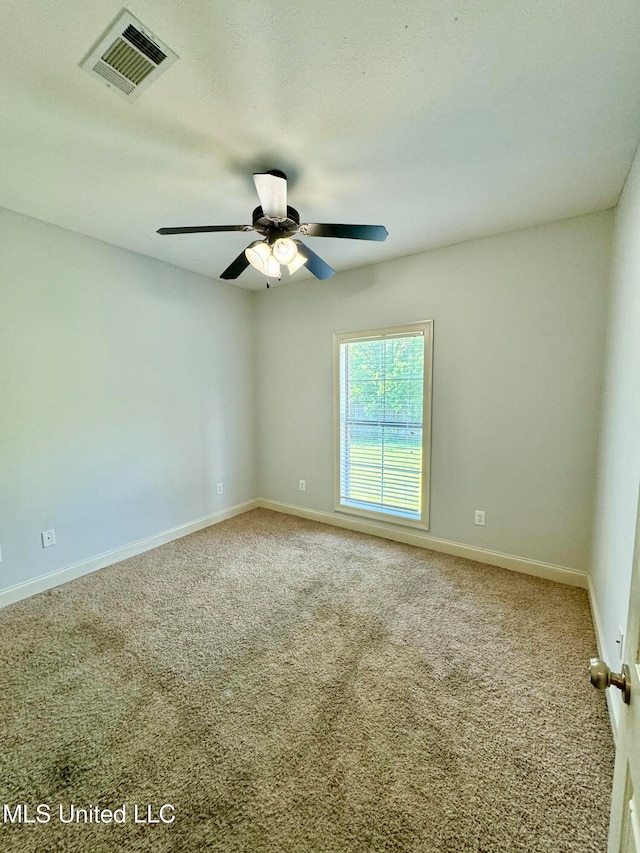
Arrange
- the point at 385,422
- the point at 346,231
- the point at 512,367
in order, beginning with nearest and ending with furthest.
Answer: the point at 346,231 < the point at 512,367 < the point at 385,422

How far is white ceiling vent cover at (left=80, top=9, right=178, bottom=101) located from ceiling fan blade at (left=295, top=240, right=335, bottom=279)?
0.86m

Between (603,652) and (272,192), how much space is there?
2.80 meters

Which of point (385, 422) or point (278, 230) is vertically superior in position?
point (278, 230)

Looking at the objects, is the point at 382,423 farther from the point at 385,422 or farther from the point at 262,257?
the point at 262,257

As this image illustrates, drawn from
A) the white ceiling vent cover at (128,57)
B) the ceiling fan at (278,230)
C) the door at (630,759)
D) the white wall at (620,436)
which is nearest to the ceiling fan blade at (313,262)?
the ceiling fan at (278,230)

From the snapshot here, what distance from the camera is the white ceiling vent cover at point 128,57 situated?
1143 mm

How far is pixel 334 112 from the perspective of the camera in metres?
1.47

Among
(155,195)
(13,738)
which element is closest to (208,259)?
(155,195)

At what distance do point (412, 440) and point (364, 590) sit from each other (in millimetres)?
1334

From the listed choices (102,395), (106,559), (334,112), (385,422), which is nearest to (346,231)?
(334,112)

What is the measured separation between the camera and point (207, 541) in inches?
128

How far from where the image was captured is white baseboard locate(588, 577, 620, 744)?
54.0 inches

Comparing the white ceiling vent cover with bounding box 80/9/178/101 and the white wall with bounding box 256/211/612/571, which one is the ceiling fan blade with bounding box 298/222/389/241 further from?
the white wall with bounding box 256/211/612/571

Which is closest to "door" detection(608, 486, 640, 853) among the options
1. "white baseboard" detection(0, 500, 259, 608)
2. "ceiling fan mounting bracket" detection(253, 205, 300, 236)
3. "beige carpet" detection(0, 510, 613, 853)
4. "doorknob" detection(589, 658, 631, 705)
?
"doorknob" detection(589, 658, 631, 705)
